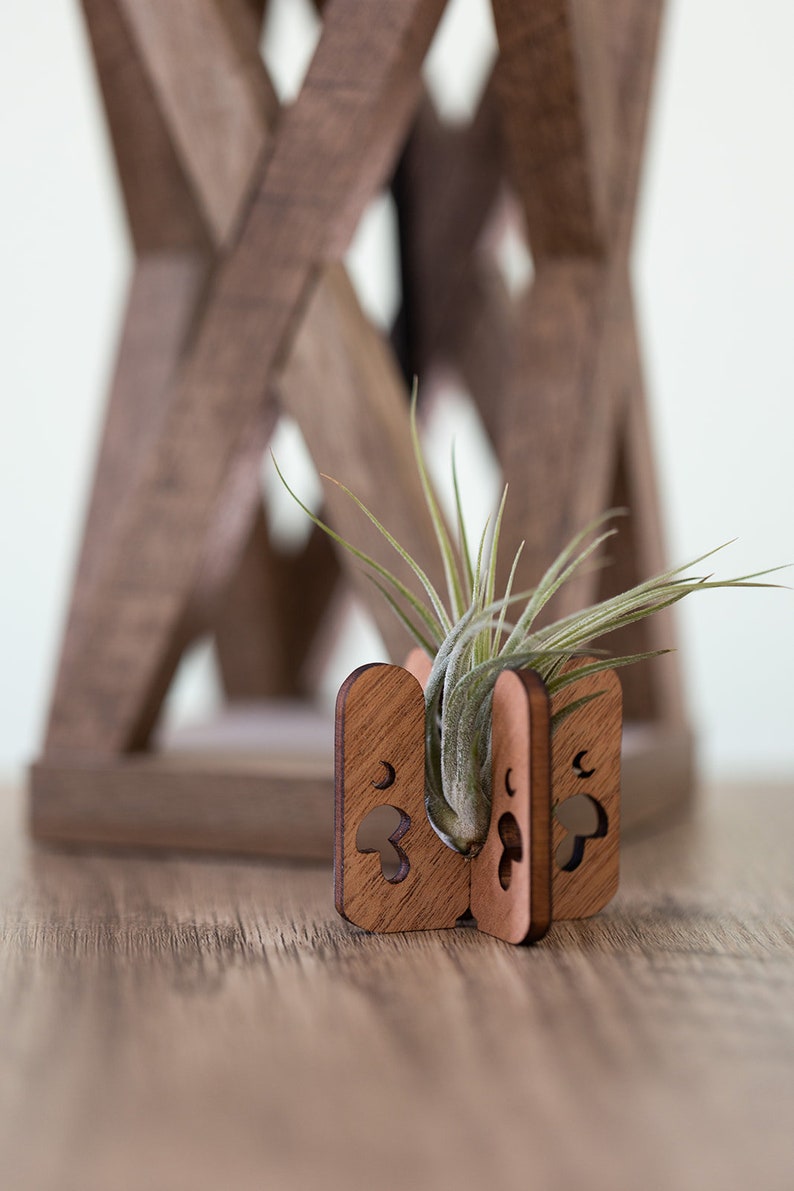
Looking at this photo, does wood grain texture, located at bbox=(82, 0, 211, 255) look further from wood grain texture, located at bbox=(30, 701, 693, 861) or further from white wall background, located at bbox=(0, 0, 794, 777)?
white wall background, located at bbox=(0, 0, 794, 777)

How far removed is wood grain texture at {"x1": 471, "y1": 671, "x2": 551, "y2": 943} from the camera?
29.5 inches

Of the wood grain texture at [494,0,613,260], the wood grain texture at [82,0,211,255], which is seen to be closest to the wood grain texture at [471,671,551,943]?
the wood grain texture at [494,0,613,260]

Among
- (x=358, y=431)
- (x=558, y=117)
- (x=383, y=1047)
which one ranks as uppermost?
(x=558, y=117)

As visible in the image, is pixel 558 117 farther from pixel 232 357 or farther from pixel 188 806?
pixel 188 806

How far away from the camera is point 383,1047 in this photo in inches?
23.9

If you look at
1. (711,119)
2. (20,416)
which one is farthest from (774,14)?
(20,416)

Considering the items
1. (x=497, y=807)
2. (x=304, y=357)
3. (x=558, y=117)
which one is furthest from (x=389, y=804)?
(x=558, y=117)

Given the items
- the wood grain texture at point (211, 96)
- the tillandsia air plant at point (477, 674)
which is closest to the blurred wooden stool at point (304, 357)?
the wood grain texture at point (211, 96)

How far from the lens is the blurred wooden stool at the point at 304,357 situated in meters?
1.11

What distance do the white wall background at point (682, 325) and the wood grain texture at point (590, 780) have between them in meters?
1.41

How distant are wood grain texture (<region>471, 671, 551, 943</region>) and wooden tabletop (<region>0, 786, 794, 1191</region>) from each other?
0.08ft

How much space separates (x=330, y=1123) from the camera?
0.52 m

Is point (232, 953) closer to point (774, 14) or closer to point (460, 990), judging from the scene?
point (460, 990)

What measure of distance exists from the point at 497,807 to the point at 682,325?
1.73m
